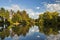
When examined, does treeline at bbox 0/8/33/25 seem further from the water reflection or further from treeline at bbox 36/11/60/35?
the water reflection

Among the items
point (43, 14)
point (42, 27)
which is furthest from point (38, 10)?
point (42, 27)

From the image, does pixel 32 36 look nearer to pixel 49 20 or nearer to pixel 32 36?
pixel 32 36

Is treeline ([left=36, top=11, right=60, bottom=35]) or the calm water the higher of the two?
treeline ([left=36, top=11, right=60, bottom=35])

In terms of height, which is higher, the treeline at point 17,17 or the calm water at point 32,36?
the treeline at point 17,17

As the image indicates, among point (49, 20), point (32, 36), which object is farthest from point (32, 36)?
point (49, 20)

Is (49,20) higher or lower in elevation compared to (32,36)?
higher

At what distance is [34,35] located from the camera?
187 inches

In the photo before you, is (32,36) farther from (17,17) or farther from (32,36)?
(17,17)

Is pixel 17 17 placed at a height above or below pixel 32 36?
above

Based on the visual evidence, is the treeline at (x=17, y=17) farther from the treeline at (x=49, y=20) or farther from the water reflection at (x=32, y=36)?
the water reflection at (x=32, y=36)

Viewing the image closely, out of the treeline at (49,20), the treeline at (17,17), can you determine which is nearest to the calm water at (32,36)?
the treeline at (49,20)

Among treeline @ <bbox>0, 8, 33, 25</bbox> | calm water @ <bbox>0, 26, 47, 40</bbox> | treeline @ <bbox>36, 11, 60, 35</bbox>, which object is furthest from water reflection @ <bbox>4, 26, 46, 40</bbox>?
treeline @ <bbox>0, 8, 33, 25</bbox>

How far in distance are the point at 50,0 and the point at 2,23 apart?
5.15 feet

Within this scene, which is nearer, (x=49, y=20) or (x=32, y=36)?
(x=32, y=36)
